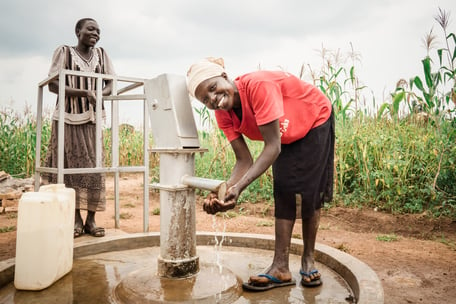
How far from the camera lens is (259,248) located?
2457mm

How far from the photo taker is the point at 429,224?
3.41m

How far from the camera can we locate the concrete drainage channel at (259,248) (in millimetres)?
1634

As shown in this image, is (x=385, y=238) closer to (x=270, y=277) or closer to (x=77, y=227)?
(x=270, y=277)

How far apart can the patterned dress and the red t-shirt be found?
1339mm

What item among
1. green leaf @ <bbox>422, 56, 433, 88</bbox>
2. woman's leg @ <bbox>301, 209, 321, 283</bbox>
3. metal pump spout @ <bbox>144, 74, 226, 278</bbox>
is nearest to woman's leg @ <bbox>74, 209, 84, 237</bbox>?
metal pump spout @ <bbox>144, 74, 226, 278</bbox>

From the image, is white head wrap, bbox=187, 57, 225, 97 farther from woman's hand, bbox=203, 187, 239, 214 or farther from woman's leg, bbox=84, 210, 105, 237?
woman's leg, bbox=84, 210, 105, 237

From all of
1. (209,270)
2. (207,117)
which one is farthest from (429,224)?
(207,117)

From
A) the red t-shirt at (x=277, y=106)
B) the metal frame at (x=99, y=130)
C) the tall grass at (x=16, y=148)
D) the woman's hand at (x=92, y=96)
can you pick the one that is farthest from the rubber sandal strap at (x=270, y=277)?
the tall grass at (x=16, y=148)

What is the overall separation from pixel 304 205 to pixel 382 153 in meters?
2.78

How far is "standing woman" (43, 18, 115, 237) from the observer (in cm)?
271

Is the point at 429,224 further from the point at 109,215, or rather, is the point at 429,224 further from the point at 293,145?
the point at 109,215

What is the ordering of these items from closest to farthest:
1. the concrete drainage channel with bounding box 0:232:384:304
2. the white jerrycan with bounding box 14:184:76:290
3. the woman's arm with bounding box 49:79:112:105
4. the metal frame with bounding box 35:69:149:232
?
the concrete drainage channel with bounding box 0:232:384:304 < the white jerrycan with bounding box 14:184:76:290 < the metal frame with bounding box 35:69:149:232 < the woman's arm with bounding box 49:79:112:105

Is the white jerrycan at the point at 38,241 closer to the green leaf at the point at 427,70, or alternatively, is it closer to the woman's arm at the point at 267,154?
the woman's arm at the point at 267,154

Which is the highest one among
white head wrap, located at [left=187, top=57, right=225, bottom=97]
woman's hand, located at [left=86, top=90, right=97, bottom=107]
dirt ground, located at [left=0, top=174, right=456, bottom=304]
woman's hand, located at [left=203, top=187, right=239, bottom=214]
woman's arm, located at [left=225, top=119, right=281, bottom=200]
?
woman's hand, located at [left=86, top=90, right=97, bottom=107]
